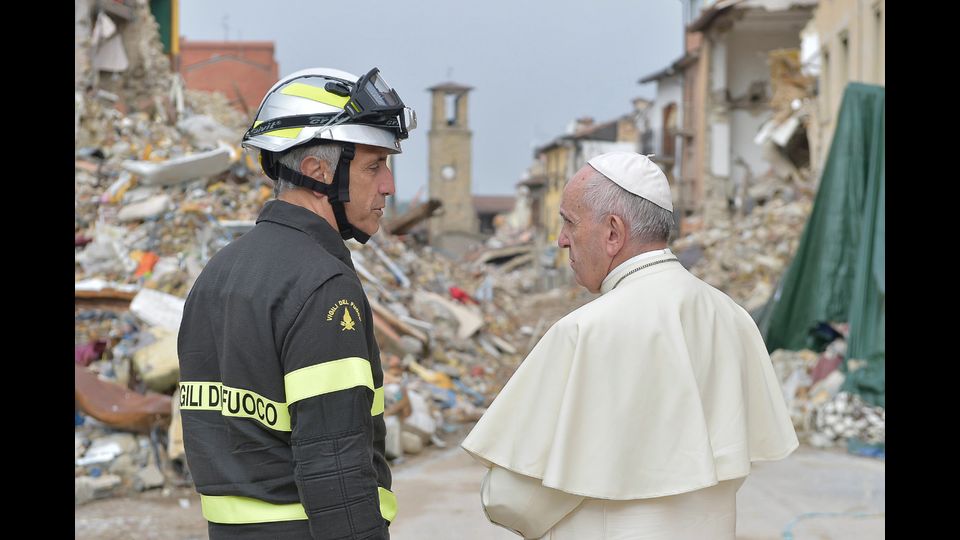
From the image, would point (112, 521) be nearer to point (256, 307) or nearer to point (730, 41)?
point (256, 307)

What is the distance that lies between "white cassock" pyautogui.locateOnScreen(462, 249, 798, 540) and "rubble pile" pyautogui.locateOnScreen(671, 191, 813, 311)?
1393 cm

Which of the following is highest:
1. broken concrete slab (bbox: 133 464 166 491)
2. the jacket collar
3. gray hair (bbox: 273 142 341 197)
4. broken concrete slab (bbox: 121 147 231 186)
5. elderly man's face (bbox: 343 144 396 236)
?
broken concrete slab (bbox: 121 147 231 186)

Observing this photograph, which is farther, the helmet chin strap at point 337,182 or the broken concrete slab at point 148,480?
the broken concrete slab at point 148,480

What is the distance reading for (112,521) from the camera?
7.08 m

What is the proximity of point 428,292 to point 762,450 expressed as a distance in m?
15.6

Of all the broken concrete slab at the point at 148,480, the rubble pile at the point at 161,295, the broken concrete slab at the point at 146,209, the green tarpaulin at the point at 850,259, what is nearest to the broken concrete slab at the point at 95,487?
the rubble pile at the point at 161,295

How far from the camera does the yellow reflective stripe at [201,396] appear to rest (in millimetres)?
2432

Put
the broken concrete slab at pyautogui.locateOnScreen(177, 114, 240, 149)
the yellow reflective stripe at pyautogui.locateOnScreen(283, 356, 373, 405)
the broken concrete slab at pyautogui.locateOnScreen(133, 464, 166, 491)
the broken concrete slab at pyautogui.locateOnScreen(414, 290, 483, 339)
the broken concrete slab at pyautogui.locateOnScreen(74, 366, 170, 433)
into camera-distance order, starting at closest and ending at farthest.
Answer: the yellow reflective stripe at pyautogui.locateOnScreen(283, 356, 373, 405) → the broken concrete slab at pyautogui.locateOnScreen(133, 464, 166, 491) → the broken concrete slab at pyautogui.locateOnScreen(74, 366, 170, 433) → the broken concrete slab at pyautogui.locateOnScreen(414, 290, 483, 339) → the broken concrete slab at pyautogui.locateOnScreen(177, 114, 240, 149)

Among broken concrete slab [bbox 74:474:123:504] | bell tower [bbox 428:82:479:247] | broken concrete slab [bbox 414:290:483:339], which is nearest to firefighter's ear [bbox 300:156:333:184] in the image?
broken concrete slab [bbox 74:474:123:504]

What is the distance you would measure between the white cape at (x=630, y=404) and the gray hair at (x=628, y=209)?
0.32ft

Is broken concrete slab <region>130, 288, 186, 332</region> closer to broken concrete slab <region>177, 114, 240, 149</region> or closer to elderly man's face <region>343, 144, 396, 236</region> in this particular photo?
elderly man's face <region>343, 144, 396, 236</region>

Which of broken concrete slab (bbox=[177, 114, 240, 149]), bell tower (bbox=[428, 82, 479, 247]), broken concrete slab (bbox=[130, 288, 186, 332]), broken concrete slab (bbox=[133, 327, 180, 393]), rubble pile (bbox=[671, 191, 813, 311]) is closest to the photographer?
broken concrete slab (bbox=[133, 327, 180, 393])

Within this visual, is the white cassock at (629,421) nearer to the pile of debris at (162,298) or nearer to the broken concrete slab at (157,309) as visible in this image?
the pile of debris at (162,298)

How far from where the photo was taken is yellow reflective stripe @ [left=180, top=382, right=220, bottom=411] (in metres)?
2.43
